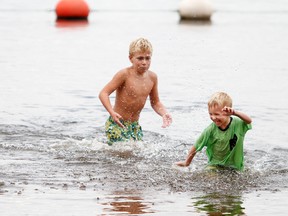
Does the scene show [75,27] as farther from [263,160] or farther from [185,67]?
[263,160]

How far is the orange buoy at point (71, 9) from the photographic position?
28.0m

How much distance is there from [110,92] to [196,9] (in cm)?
1811

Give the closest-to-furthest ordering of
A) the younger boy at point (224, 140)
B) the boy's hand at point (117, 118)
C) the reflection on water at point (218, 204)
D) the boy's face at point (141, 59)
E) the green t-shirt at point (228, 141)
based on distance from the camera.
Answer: the reflection on water at point (218, 204), the younger boy at point (224, 140), the green t-shirt at point (228, 141), the boy's hand at point (117, 118), the boy's face at point (141, 59)

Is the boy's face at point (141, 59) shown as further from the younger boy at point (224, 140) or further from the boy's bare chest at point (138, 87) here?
the younger boy at point (224, 140)

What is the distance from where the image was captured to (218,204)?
789 cm

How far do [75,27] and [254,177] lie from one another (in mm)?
18056

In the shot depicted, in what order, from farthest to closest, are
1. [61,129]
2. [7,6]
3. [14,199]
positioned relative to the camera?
[7,6]
[61,129]
[14,199]

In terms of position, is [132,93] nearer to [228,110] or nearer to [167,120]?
[167,120]

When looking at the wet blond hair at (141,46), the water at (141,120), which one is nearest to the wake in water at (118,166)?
the water at (141,120)

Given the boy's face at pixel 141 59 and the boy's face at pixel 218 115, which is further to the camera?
the boy's face at pixel 141 59

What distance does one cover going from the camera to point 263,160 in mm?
10336

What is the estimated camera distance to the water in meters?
8.05

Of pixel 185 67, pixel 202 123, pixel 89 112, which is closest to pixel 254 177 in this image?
pixel 202 123

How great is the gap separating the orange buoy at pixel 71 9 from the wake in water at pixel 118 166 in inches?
648
